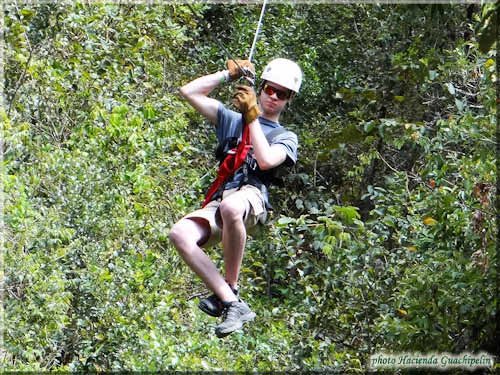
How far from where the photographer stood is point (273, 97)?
487 cm

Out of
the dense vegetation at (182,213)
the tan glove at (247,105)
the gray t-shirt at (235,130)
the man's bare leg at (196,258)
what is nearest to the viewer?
the tan glove at (247,105)

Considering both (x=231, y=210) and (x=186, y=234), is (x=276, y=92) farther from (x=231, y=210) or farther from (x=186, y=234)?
(x=186, y=234)

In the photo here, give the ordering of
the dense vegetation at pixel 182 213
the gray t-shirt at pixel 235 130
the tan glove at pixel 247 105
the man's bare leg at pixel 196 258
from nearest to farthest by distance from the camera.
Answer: the tan glove at pixel 247 105
the man's bare leg at pixel 196 258
the gray t-shirt at pixel 235 130
the dense vegetation at pixel 182 213

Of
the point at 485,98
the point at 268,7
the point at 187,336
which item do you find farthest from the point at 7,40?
the point at 268,7

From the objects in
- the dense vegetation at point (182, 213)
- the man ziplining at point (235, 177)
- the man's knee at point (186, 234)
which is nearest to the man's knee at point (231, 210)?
the man ziplining at point (235, 177)

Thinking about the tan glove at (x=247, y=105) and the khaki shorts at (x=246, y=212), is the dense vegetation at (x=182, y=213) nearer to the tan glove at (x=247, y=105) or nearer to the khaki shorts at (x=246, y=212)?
the tan glove at (x=247, y=105)

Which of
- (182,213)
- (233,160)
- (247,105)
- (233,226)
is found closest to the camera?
(247,105)

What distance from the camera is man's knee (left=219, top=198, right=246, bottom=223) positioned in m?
4.62

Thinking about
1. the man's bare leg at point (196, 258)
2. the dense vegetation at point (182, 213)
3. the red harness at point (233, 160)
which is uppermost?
the red harness at point (233, 160)

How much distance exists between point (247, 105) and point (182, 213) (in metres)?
3.92

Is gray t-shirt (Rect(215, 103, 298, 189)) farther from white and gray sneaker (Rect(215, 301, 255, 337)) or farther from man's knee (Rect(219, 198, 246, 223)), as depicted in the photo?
white and gray sneaker (Rect(215, 301, 255, 337))

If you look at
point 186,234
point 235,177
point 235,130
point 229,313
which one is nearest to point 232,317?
point 229,313

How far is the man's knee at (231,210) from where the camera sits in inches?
182

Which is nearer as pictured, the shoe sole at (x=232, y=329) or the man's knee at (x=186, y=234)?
the shoe sole at (x=232, y=329)
